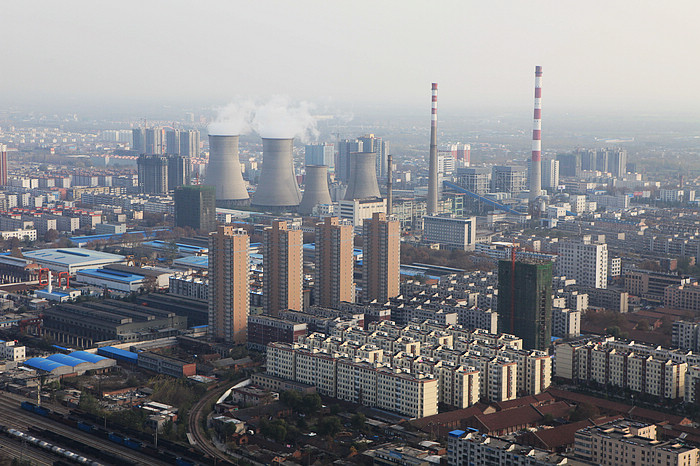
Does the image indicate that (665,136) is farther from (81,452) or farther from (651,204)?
(81,452)

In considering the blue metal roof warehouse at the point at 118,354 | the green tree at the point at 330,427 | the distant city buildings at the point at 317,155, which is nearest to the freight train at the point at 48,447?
the green tree at the point at 330,427

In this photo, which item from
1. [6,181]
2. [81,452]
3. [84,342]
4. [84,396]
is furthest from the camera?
[6,181]

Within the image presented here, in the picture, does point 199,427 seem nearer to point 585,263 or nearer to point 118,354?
point 118,354

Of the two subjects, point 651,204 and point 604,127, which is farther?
point 604,127

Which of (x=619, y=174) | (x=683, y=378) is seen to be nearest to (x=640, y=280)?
(x=683, y=378)

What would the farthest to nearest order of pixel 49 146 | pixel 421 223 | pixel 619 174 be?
pixel 49 146 → pixel 619 174 → pixel 421 223
